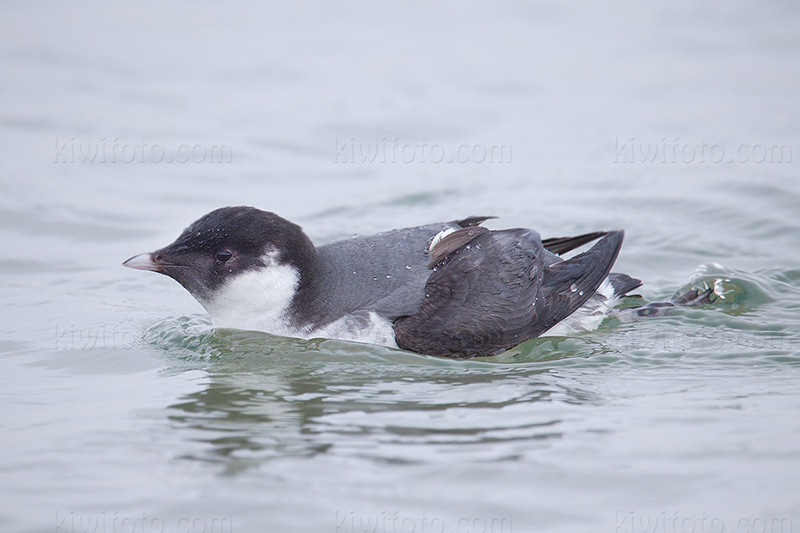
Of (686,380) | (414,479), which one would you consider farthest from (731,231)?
(414,479)

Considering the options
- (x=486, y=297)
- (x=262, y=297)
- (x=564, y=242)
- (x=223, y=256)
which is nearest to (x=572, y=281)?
(x=564, y=242)

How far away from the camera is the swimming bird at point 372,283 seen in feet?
22.6

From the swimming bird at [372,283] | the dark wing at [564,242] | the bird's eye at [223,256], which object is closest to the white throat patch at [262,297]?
the swimming bird at [372,283]

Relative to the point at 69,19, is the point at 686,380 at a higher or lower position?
lower

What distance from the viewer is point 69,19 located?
15.6 meters

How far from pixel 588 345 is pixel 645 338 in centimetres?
50

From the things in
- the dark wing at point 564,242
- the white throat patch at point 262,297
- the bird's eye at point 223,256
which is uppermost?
the dark wing at point 564,242

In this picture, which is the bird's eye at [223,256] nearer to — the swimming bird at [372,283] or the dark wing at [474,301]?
the swimming bird at [372,283]

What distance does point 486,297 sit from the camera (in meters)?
7.00

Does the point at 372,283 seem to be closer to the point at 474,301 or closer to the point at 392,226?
the point at 474,301

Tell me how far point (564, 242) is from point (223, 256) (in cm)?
287

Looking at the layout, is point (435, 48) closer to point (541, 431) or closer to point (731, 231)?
point (731, 231)

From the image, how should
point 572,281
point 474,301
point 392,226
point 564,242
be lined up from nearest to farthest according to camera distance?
point 474,301 < point 572,281 < point 564,242 < point 392,226

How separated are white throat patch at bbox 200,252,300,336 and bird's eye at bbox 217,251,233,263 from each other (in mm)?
145
